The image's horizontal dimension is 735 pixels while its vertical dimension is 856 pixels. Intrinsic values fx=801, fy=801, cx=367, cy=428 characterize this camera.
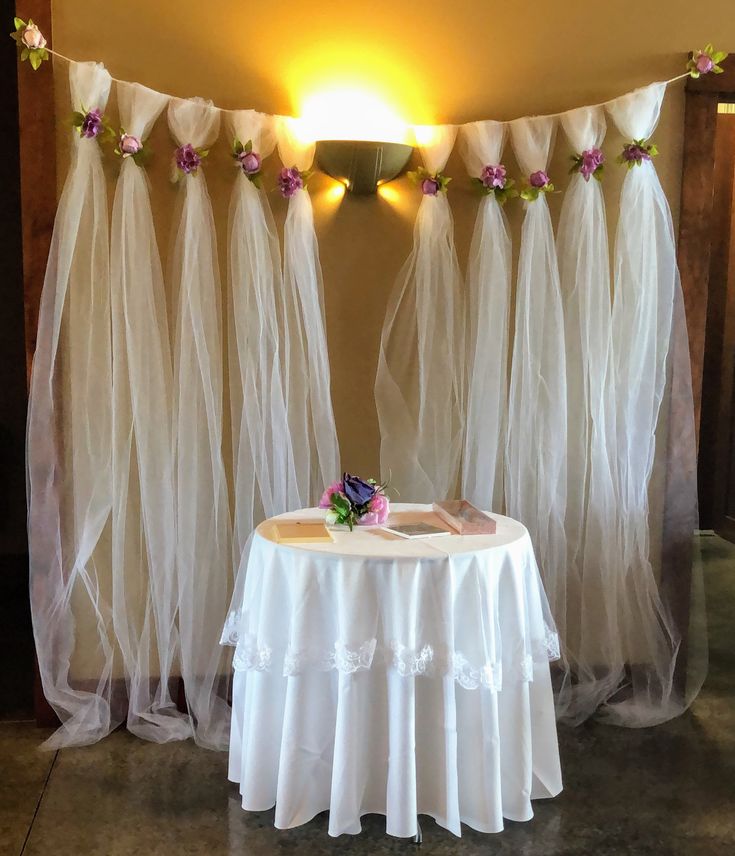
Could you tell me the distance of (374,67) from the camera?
2758 mm

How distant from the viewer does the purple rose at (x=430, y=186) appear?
Answer: 107 inches

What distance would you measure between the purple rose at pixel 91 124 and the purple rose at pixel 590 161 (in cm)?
160

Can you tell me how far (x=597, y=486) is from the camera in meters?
2.82

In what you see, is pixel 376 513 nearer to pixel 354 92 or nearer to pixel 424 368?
pixel 424 368

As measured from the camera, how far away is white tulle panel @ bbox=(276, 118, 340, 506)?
270 cm

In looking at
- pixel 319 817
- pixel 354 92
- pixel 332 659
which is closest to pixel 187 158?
pixel 354 92

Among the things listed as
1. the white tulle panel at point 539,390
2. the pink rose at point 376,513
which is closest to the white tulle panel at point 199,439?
the pink rose at point 376,513

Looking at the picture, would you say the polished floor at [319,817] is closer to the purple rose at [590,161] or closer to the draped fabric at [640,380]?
the draped fabric at [640,380]

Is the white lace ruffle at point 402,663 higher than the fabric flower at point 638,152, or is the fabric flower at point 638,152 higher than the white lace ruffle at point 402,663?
the fabric flower at point 638,152

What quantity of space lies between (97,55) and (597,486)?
2.24 meters

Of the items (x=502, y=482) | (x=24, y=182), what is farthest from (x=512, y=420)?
(x=24, y=182)

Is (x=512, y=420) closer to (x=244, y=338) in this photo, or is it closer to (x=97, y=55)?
(x=244, y=338)

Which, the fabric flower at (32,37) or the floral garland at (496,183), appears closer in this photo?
the fabric flower at (32,37)

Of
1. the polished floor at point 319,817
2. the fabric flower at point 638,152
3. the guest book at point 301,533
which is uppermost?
the fabric flower at point 638,152
